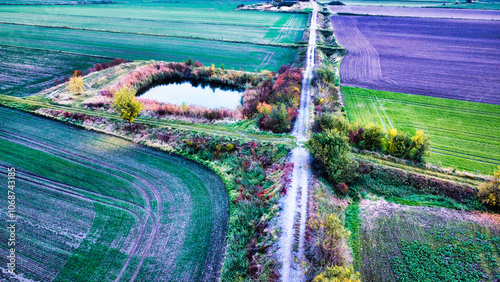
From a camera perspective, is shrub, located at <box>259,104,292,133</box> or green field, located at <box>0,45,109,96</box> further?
green field, located at <box>0,45,109,96</box>

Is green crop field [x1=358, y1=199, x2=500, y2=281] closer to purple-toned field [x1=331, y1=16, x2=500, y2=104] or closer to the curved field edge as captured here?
the curved field edge

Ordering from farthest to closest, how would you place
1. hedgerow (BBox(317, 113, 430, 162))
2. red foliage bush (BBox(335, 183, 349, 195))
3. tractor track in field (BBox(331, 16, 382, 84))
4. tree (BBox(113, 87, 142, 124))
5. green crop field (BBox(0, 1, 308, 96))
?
green crop field (BBox(0, 1, 308, 96)), tractor track in field (BBox(331, 16, 382, 84)), tree (BBox(113, 87, 142, 124)), hedgerow (BBox(317, 113, 430, 162)), red foliage bush (BBox(335, 183, 349, 195))

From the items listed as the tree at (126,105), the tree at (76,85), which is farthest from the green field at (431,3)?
the tree at (126,105)

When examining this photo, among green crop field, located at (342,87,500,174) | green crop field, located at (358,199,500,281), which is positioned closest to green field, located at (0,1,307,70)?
green crop field, located at (342,87,500,174)

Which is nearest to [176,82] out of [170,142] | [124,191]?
[170,142]

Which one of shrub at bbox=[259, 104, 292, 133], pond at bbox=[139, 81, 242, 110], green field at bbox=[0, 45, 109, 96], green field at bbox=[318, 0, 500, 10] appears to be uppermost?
green field at bbox=[318, 0, 500, 10]

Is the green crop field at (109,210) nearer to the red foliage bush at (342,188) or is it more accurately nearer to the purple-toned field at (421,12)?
the red foliage bush at (342,188)
